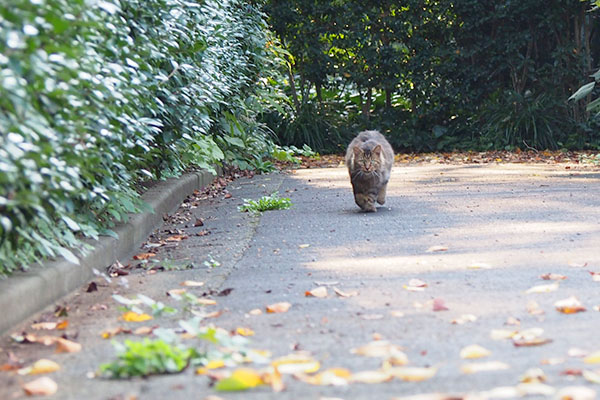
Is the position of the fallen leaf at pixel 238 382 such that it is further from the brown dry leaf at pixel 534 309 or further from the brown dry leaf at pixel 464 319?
the brown dry leaf at pixel 534 309

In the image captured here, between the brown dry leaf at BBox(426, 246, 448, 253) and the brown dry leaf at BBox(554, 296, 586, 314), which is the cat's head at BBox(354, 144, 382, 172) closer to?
the brown dry leaf at BBox(426, 246, 448, 253)

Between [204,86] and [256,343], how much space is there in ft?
14.8

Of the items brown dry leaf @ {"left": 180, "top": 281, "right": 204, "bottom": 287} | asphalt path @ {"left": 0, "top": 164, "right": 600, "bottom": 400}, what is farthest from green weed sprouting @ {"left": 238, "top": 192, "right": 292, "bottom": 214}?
brown dry leaf @ {"left": 180, "top": 281, "right": 204, "bottom": 287}

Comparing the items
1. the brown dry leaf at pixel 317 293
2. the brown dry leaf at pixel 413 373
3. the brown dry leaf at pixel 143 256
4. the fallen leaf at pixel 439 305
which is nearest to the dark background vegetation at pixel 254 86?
the brown dry leaf at pixel 143 256

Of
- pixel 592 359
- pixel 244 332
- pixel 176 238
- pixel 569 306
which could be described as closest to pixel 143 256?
pixel 176 238

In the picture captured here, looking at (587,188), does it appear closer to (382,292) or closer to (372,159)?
(372,159)

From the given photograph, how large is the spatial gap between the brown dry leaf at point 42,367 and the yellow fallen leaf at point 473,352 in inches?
59.1

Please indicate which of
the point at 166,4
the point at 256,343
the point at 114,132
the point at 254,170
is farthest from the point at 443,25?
the point at 256,343

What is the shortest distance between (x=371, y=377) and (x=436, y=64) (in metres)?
14.4

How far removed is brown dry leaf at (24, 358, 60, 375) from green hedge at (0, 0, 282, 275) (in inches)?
21.6

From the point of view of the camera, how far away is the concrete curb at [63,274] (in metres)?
3.74

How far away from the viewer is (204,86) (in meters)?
7.66

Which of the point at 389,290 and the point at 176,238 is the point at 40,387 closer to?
the point at 389,290

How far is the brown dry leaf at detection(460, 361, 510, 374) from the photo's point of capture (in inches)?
118
